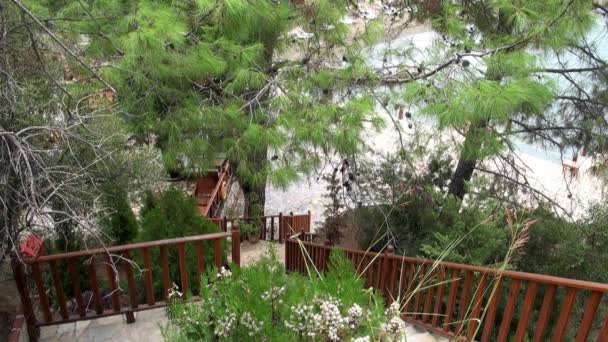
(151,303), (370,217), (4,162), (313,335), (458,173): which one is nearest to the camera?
(313,335)

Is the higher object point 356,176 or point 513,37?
point 513,37

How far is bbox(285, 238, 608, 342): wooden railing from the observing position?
2.12m

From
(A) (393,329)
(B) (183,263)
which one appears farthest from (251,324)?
(B) (183,263)

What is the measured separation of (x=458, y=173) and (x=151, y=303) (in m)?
4.53

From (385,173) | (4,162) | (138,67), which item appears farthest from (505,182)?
(4,162)

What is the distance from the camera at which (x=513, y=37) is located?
13.8 feet

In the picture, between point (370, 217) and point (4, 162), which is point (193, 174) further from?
point (4, 162)

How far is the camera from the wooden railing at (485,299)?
→ 2123 millimetres

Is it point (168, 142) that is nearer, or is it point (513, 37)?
point (513, 37)

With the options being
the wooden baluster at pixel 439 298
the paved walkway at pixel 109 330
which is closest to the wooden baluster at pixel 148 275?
the paved walkway at pixel 109 330

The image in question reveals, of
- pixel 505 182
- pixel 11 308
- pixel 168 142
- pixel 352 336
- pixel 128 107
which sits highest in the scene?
pixel 128 107

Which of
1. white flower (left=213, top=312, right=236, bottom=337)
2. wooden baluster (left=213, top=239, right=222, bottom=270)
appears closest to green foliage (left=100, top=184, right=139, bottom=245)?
wooden baluster (left=213, top=239, right=222, bottom=270)

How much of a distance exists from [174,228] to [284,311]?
7.48 feet

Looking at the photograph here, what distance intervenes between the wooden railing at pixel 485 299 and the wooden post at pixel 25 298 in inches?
66.4
